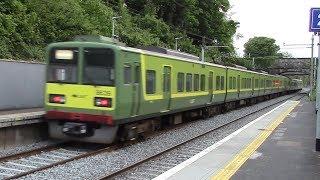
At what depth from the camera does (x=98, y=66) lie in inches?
522

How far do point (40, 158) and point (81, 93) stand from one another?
7.19ft

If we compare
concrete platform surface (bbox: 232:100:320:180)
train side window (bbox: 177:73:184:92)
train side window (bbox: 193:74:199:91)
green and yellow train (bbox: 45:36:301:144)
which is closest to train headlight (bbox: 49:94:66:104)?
green and yellow train (bbox: 45:36:301:144)

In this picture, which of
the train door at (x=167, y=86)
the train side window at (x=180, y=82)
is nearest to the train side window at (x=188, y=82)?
the train side window at (x=180, y=82)

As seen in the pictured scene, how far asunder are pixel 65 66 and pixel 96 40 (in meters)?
1.08

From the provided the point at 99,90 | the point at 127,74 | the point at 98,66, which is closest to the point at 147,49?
the point at 127,74

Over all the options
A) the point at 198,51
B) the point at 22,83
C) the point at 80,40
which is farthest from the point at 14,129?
the point at 198,51

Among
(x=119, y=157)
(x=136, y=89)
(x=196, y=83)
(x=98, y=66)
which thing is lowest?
(x=119, y=157)

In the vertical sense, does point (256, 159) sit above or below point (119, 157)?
above

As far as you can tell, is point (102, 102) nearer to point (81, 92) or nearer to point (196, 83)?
point (81, 92)

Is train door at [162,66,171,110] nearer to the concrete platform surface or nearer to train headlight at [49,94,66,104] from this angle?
the concrete platform surface

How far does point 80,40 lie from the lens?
1406cm

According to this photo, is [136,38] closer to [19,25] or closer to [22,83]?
[19,25]

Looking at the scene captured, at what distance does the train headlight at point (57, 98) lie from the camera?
44.1 ft

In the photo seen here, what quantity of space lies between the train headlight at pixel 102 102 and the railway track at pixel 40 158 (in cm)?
116
